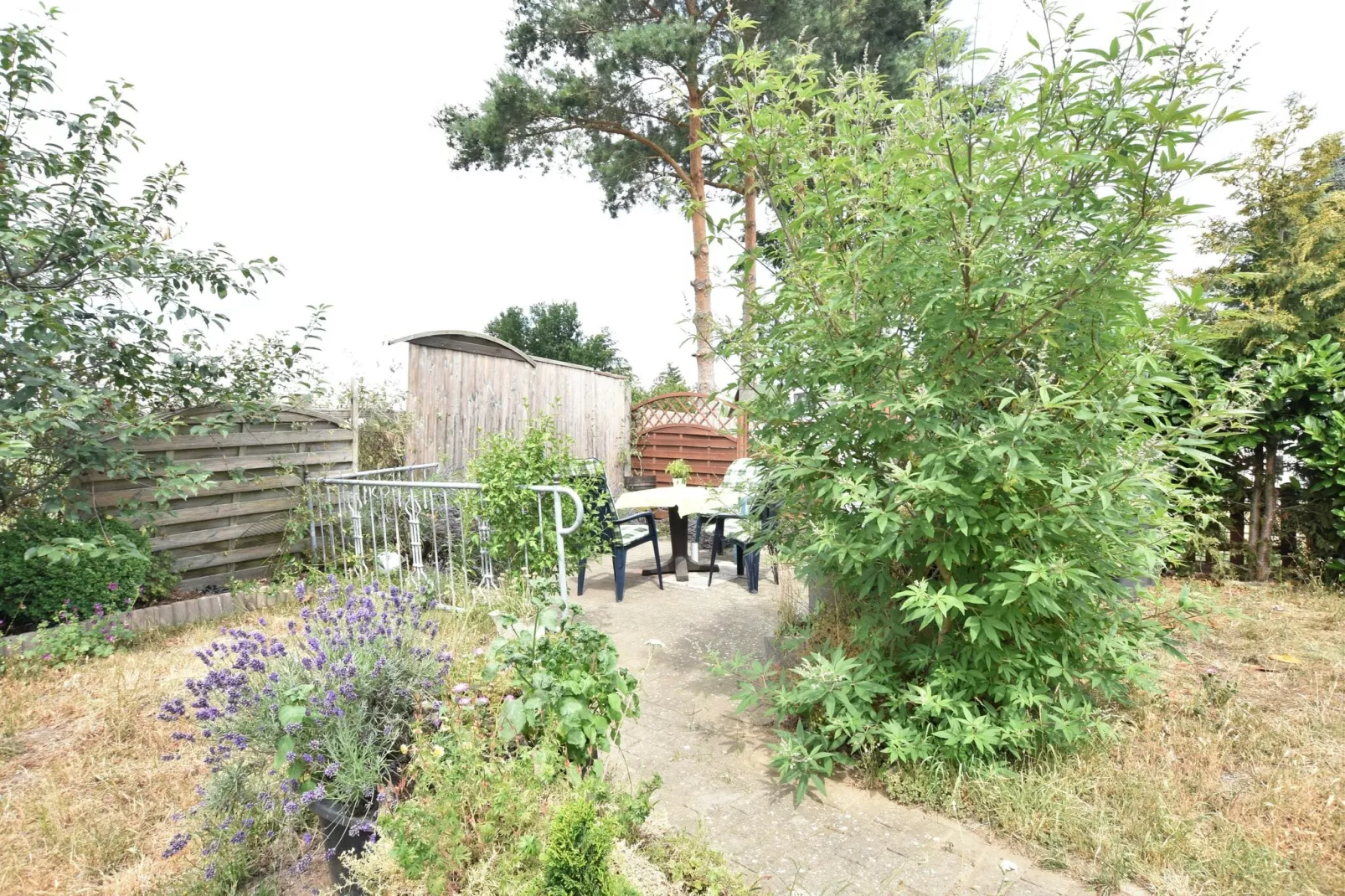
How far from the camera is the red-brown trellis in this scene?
10.4m

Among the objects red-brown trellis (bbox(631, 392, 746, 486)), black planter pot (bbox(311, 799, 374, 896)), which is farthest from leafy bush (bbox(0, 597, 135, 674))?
red-brown trellis (bbox(631, 392, 746, 486))

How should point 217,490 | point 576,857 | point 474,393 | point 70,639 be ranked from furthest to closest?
point 474,393 < point 217,490 < point 70,639 < point 576,857

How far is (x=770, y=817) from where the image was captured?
2.25 metres

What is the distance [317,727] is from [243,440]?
4169 mm

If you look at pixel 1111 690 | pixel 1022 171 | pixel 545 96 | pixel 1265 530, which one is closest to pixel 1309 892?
pixel 1111 690

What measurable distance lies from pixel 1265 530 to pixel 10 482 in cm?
908

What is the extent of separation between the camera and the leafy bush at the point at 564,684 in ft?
6.42

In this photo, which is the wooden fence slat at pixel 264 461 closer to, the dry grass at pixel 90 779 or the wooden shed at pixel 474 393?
the wooden shed at pixel 474 393

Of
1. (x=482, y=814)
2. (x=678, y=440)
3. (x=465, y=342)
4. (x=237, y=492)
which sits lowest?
(x=482, y=814)

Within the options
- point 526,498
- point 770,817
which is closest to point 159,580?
point 526,498

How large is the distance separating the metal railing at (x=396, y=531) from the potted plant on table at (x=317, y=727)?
2.02 m

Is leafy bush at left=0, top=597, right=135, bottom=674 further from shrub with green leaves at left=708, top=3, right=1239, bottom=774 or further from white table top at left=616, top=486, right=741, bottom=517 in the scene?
shrub with green leaves at left=708, top=3, right=1239, bottom=774

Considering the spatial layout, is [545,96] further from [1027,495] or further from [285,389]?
[1027,495]

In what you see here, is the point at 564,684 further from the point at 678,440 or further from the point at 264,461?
the point at 678,440
